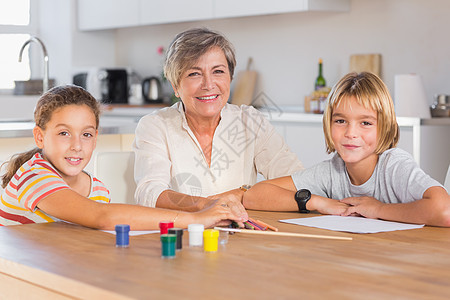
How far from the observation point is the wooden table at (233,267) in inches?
39.2

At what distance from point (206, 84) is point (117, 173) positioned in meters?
0.44

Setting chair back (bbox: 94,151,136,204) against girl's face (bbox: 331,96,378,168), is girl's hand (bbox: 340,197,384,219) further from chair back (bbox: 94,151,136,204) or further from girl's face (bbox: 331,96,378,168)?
chair back (bbox: 94,151,136,204)

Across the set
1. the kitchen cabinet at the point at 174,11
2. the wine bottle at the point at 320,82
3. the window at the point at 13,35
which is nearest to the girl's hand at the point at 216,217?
the wine bottle at the point at 320,82

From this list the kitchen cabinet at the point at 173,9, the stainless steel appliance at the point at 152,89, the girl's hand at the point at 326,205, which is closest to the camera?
the girl's hand at the point at 326,205

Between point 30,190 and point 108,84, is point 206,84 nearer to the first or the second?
point 30,190

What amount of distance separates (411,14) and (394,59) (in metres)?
0.31

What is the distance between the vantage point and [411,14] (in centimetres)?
426

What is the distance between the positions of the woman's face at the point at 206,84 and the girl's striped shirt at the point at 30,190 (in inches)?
21.9

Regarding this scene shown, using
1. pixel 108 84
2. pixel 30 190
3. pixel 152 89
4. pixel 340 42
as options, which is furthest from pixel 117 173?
pixel 108 84

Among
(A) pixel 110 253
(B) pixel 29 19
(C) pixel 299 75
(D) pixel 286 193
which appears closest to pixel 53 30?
(B) pixel 29 19

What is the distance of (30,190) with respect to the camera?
5.53 feet

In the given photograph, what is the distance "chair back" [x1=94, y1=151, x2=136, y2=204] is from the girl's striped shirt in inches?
16.0

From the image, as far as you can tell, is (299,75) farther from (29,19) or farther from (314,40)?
(29,19)

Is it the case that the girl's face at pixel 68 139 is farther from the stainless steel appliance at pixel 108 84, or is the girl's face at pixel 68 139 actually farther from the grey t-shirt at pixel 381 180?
the stainless steel appliance at pixel 108 84
